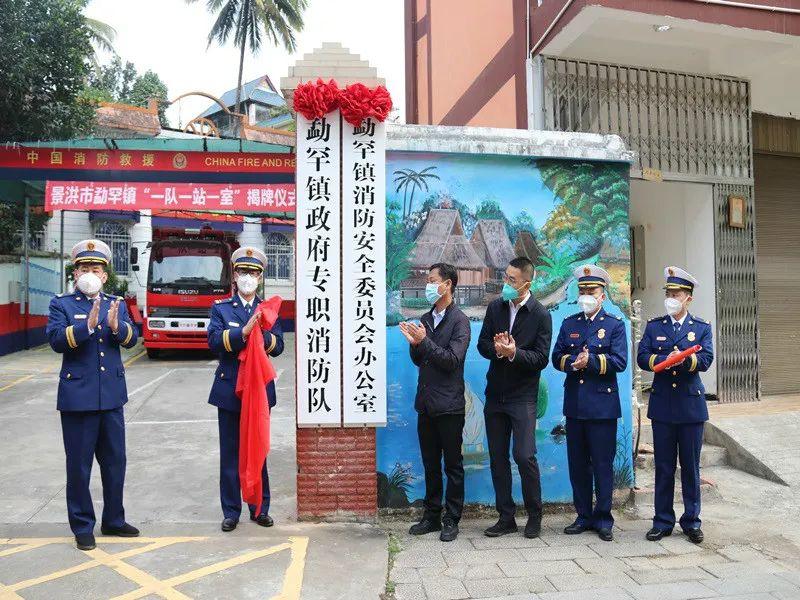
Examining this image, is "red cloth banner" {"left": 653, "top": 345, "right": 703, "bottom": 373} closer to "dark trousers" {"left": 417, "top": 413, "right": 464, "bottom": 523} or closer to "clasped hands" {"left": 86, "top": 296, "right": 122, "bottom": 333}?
"dark trousers" {"left": 417, "top": 413, "right": 464, "bottom": 523}

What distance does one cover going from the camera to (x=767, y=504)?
5.50m

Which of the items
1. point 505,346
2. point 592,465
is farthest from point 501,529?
point 505,346

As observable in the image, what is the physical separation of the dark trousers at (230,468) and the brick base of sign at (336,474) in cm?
29

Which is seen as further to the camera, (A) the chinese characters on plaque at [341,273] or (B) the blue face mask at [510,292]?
(A) the chinese characters on plaque at [341,273]

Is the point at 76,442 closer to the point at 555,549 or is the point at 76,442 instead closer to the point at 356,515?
the point at 356,515

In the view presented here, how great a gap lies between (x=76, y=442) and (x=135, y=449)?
283cm

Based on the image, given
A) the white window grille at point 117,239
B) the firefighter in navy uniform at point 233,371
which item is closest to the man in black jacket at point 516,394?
the firefighter in navy uniform at point 233,371

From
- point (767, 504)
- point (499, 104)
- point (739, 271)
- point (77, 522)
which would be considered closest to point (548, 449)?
point (767, 504)

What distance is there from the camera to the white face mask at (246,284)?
4.75 metres

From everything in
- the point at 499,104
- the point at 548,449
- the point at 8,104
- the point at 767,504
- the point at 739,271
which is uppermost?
the point at 8,104

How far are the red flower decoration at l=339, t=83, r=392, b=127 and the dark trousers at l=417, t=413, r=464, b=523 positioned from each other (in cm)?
206

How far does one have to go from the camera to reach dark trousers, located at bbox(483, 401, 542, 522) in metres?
4.53

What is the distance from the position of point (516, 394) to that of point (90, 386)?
2751mm

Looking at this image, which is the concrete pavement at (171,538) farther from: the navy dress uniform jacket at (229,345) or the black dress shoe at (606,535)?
the black dress shoe at (606,535)
